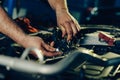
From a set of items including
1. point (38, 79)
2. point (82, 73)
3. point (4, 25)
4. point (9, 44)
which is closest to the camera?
point (38, 79)

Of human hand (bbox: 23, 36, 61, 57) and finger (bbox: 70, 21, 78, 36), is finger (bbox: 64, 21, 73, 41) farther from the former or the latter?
human hand (bbox: 23, 36, 61, 57)

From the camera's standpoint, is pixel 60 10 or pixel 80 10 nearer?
pixel 60 10

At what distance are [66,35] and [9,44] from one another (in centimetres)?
35

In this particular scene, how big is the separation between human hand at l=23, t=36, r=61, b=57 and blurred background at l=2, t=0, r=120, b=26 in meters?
1.83

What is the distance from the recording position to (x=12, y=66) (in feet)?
3.65

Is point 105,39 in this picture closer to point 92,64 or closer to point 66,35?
point 66,35

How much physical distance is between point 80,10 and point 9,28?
364cm

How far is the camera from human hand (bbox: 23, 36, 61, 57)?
1525 mm

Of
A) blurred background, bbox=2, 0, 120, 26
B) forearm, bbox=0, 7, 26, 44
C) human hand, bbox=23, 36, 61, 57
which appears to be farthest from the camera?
blurred background, bbox=2, 0, 120, 26

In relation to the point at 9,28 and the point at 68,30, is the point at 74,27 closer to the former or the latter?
the point at 68,30

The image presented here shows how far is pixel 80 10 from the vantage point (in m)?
5.26

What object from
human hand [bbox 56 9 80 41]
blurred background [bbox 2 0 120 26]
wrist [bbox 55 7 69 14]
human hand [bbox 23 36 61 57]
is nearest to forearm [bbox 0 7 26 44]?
human hand [bbox 23 36 61 57]

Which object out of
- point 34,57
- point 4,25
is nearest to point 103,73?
point 34,57

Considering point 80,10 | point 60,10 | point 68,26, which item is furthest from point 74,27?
point 80,10
